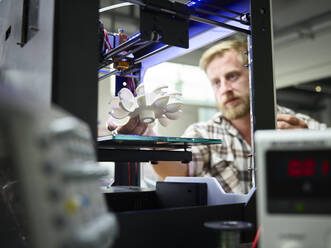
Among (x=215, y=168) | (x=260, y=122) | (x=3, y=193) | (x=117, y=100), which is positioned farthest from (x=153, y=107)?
(x=215, y=168)

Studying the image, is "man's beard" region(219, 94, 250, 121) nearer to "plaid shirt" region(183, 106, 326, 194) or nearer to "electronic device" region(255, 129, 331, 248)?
"plaid shirt" region(183, 106, 326, 194)

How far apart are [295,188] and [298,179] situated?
0.6 inches

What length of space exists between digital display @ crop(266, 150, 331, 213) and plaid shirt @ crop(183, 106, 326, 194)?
1896 millimetres

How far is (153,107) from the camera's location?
103cm

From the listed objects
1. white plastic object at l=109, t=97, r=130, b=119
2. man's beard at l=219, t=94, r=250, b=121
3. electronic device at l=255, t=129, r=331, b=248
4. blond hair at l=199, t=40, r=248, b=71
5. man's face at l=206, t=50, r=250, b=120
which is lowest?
electronic device at l=255, t=129, r=331, b=248

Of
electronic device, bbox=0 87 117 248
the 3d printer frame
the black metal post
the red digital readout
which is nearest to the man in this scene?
the 3d printer frame

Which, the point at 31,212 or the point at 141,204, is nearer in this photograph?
the point at 31,212


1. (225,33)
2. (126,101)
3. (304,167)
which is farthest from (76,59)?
(225,33)

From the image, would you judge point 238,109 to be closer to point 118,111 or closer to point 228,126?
point 228,126

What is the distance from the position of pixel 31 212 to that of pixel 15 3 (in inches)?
33.8

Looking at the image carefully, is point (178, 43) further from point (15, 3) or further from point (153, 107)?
point (15, 3)

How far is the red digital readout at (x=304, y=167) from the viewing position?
536 millimetres

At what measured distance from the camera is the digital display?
53cm

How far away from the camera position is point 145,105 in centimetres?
101
